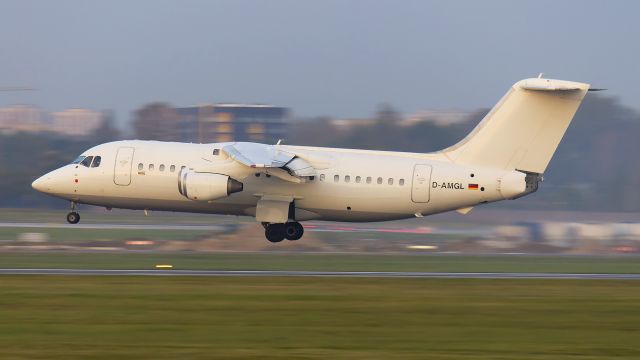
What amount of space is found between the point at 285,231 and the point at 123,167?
5.41m

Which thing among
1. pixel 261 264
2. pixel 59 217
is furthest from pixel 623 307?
pixel 59 217

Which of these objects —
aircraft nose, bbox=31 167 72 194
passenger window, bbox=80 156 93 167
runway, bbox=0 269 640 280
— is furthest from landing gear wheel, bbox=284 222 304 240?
aircraft nose, bbox=31 167 72 194

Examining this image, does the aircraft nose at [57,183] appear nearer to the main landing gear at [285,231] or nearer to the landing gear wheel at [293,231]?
the main landing gear at [285,231]

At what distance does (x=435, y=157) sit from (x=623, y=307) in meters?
11.1

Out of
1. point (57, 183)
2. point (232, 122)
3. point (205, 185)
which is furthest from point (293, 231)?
point (232, 122)

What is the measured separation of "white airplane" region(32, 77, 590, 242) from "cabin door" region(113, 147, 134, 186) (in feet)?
0.10

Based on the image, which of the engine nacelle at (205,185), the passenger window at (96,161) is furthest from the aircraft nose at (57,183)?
the engine nacelle at (205,185)

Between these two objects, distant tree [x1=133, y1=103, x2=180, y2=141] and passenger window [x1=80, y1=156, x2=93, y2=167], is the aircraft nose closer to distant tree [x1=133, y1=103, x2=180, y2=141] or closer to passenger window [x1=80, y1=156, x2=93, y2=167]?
passenger window [x1=80, y1=156, x2=93, y2=167]

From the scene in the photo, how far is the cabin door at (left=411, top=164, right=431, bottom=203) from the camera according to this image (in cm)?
3025

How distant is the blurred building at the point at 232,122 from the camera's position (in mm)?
65062

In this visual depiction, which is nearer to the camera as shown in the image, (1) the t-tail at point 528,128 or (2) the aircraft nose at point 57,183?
(1) the t-tail at point 528,128

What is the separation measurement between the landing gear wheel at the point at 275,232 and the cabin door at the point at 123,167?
461 cm

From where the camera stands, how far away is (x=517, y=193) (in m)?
30.0

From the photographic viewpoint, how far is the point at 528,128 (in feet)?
98.0
